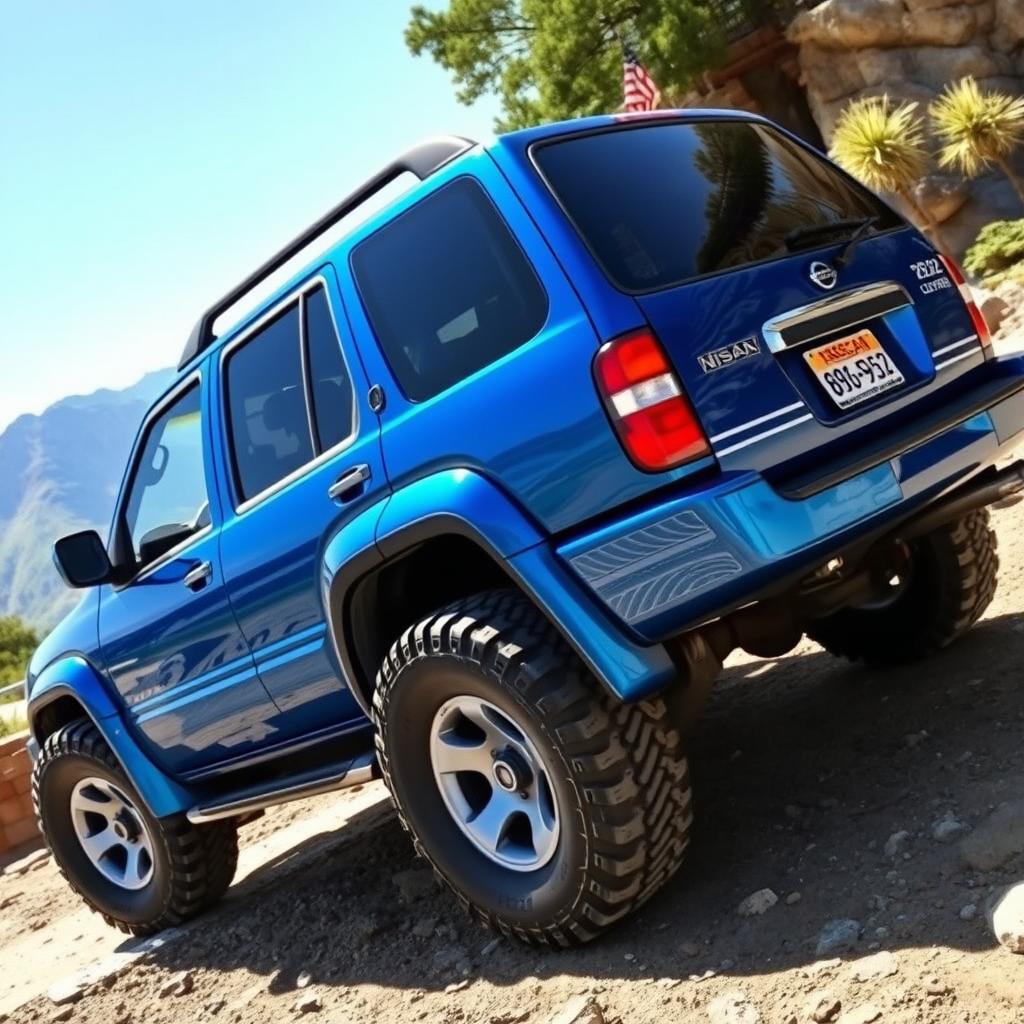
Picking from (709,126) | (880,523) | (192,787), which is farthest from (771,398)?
(192,787)

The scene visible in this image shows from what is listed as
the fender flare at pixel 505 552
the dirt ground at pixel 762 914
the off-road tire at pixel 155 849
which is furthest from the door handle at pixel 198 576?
the dirt ground at pixel 762 914

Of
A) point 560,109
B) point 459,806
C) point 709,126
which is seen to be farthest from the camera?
point 560,109

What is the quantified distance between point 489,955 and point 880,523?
1.57 metres

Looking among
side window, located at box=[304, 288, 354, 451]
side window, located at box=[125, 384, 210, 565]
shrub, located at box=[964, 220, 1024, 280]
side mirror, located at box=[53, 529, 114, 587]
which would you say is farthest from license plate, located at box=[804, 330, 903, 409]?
shrub, located at box=[964, 220, 1024, 280]

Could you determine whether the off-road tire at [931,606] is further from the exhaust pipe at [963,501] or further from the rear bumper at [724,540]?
the rear bumper at [724,540]

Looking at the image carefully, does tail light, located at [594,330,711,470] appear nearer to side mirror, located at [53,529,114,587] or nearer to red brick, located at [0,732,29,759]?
side mirror, located at [53,529,114,587]

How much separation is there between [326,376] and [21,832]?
20.9 feet

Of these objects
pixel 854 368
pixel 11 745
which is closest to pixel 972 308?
pixel 854 368

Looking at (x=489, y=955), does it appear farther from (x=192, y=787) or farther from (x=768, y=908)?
(x=192, y=787)

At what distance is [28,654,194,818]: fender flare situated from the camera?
4305mm

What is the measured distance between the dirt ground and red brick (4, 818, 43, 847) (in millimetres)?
3618

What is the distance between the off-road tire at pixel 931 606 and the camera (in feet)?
13.0

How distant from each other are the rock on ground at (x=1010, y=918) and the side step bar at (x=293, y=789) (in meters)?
1.69

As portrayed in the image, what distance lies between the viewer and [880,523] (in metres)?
2.77
